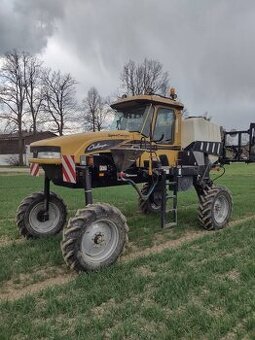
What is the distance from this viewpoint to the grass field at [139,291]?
14.9 ft

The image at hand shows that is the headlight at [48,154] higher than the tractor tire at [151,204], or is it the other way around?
the headlight at [48,154]

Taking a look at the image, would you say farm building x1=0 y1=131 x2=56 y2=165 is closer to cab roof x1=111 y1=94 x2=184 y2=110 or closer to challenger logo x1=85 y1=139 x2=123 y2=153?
cab roof x1=111 y1=94 x2=184 y2=110

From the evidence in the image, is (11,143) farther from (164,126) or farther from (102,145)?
(102,145)

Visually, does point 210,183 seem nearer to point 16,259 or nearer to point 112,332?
point 16,259

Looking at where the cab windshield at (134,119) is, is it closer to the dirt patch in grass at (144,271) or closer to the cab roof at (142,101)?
the cab roof at (142,101)

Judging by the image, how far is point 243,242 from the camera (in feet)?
27.5

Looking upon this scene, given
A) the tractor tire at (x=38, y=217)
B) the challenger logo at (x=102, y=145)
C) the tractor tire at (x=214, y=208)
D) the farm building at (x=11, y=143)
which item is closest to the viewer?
the challenger logo at (x=102, y=145)

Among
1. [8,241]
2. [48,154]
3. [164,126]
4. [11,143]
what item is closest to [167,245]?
[164,126]

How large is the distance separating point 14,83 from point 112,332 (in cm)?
6112

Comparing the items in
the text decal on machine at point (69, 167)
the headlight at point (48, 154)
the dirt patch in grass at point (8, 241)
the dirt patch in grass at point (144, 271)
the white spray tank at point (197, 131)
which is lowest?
the dirt patch in grass at point (8, 241)

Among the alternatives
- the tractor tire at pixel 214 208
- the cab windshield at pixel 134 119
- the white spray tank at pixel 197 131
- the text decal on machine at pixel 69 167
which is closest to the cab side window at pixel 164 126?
the cab windshield at pixel 134 119

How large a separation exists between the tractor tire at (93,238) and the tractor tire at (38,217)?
2.28m

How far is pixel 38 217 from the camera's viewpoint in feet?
30.2

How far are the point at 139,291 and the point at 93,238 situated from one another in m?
1.49
